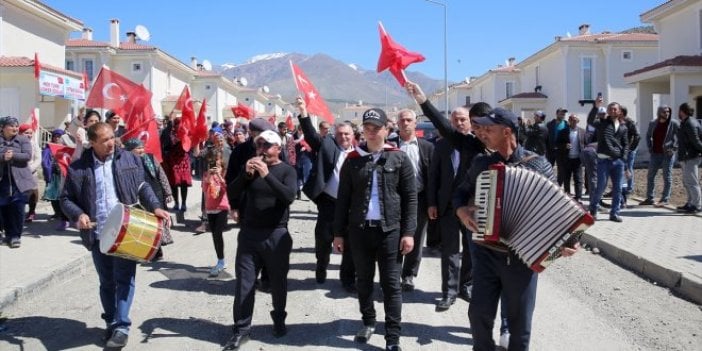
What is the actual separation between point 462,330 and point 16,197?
7.18 meters

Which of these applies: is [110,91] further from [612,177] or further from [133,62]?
[133,62]

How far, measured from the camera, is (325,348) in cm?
505

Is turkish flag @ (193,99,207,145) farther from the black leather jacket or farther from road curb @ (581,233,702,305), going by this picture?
road curb @ (581,233,702,305)

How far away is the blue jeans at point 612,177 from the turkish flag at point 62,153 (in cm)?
910

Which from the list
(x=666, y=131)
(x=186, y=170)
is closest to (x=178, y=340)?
(x=186, y=170)

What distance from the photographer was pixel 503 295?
154 inches

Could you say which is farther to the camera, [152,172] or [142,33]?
[142,33]

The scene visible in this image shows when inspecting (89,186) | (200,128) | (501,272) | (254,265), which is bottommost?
(254,265)

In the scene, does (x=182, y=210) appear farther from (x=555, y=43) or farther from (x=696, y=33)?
(x=555, y=43)

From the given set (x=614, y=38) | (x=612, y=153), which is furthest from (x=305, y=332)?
(x=614, y=38)

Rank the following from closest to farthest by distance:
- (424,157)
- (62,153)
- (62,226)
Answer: (424,157) → (62,153) → (62,226)

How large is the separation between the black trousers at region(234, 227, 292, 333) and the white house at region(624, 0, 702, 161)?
21.1 m

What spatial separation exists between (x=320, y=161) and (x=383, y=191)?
89.6 inches

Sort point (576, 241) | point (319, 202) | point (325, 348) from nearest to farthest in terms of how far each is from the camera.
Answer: point (576, 241) → point (325, 348) → point (319, 202)
